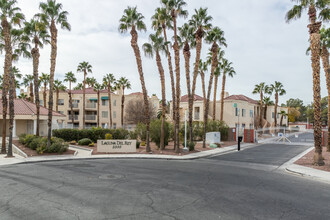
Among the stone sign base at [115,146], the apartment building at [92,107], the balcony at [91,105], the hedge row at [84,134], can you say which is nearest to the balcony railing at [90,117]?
the apartment building at [92,107]

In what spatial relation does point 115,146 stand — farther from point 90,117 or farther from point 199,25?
point 90,117

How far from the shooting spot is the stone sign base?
70.2 ft

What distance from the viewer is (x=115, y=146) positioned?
21.7 meters

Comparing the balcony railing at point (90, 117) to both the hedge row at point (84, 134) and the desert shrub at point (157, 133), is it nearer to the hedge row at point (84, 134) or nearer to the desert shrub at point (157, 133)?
the hedge row at point (84, 134)

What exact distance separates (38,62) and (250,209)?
84.2 feet

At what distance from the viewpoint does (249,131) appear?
115 feet

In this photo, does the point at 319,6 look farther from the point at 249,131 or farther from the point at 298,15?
the point at 249,131

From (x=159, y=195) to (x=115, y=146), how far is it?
13787 mm

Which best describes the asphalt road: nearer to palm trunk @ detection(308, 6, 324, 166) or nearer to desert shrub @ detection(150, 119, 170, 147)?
palm trunk @ detection(308, 6, 324, 166)

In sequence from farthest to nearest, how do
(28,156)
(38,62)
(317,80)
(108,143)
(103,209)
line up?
(38,62) → (108,143) → (28,156) → (317,80) → (103,209)

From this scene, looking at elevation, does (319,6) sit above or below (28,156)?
above

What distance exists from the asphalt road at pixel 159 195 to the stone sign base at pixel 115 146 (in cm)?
875

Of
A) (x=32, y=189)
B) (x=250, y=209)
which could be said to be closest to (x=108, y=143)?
(x=32, y=189)

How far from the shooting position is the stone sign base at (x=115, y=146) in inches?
842
